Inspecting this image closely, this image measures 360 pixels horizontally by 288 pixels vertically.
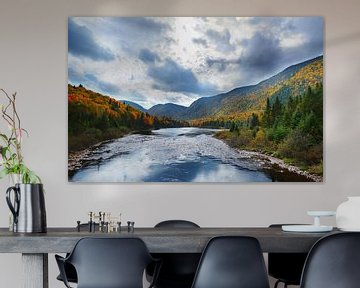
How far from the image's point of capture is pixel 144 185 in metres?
5.50

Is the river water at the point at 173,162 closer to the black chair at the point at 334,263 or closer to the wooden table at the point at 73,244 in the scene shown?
the wooden table at the point at 73,244

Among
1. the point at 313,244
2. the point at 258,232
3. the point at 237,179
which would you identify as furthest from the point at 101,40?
the point at 313,244

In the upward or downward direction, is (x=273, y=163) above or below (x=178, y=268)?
above

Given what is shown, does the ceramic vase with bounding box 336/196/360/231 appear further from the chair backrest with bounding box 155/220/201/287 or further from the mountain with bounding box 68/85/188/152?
the mountain with bounding box 68/85/188/152

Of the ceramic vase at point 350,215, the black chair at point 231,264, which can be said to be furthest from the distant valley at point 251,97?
the black chair at point 231,264

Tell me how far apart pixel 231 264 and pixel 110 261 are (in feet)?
1.95

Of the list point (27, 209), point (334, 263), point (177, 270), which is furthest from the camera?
point (177, 270)

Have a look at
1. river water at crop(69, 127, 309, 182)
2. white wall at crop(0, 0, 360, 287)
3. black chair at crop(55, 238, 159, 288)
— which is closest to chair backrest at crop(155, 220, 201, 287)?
black chair at crop(55, 238, 159, 288)

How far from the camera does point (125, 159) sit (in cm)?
554

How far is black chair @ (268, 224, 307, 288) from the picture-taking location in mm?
4430

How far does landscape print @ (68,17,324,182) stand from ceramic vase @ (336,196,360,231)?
1.82 meters

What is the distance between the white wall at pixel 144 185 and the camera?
5477mm

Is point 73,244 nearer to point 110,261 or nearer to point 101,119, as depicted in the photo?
point 110,261

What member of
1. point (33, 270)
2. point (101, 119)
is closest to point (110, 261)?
point (33, 270)
